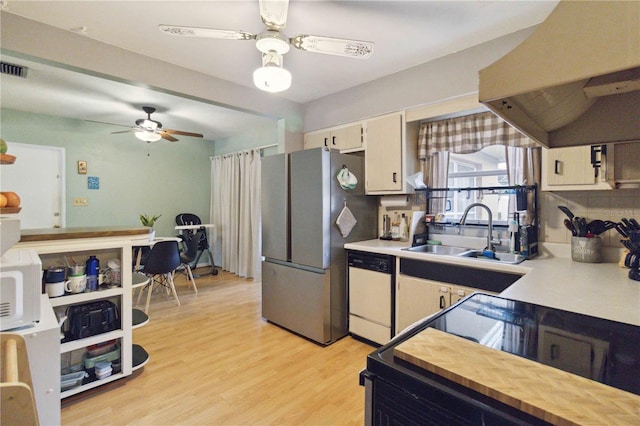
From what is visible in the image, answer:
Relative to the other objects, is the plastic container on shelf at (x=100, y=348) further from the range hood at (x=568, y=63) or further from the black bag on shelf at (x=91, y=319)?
the range hood at (x=568, y=63)

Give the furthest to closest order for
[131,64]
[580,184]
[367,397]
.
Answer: [131,64] < [580,184] < [367,397]

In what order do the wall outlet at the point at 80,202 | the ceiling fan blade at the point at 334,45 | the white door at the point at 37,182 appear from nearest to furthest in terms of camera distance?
1. the ceiling fan blade at the point at 334,45
2. the white door at the point at 37,182
3. the wall outlet at the point at 80,202

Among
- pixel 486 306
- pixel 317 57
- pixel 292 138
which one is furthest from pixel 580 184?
pixel 292 138

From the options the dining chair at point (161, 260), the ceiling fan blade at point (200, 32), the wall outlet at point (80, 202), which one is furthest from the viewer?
the wall outlet at point (80, 202)

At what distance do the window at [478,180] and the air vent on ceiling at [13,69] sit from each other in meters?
4.07

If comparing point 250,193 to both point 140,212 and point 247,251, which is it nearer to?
point 247,251

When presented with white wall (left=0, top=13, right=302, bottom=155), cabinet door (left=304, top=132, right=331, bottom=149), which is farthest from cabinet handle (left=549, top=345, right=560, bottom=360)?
white wall (left=0, top=13, right=302, bottom=155)

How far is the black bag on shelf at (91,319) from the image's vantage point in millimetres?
1858

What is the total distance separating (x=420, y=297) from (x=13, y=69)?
13.4 feet

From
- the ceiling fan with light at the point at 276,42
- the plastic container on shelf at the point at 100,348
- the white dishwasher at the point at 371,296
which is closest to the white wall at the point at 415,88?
the ceiling fan with light at the point at 276,42

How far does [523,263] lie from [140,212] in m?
5.46

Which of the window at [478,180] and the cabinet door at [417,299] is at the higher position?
the window at [478,180]

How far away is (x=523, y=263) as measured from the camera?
1.91 meters

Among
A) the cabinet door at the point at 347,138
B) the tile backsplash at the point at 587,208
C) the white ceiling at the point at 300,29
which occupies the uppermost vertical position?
the white ceiling at the point at 300,29
